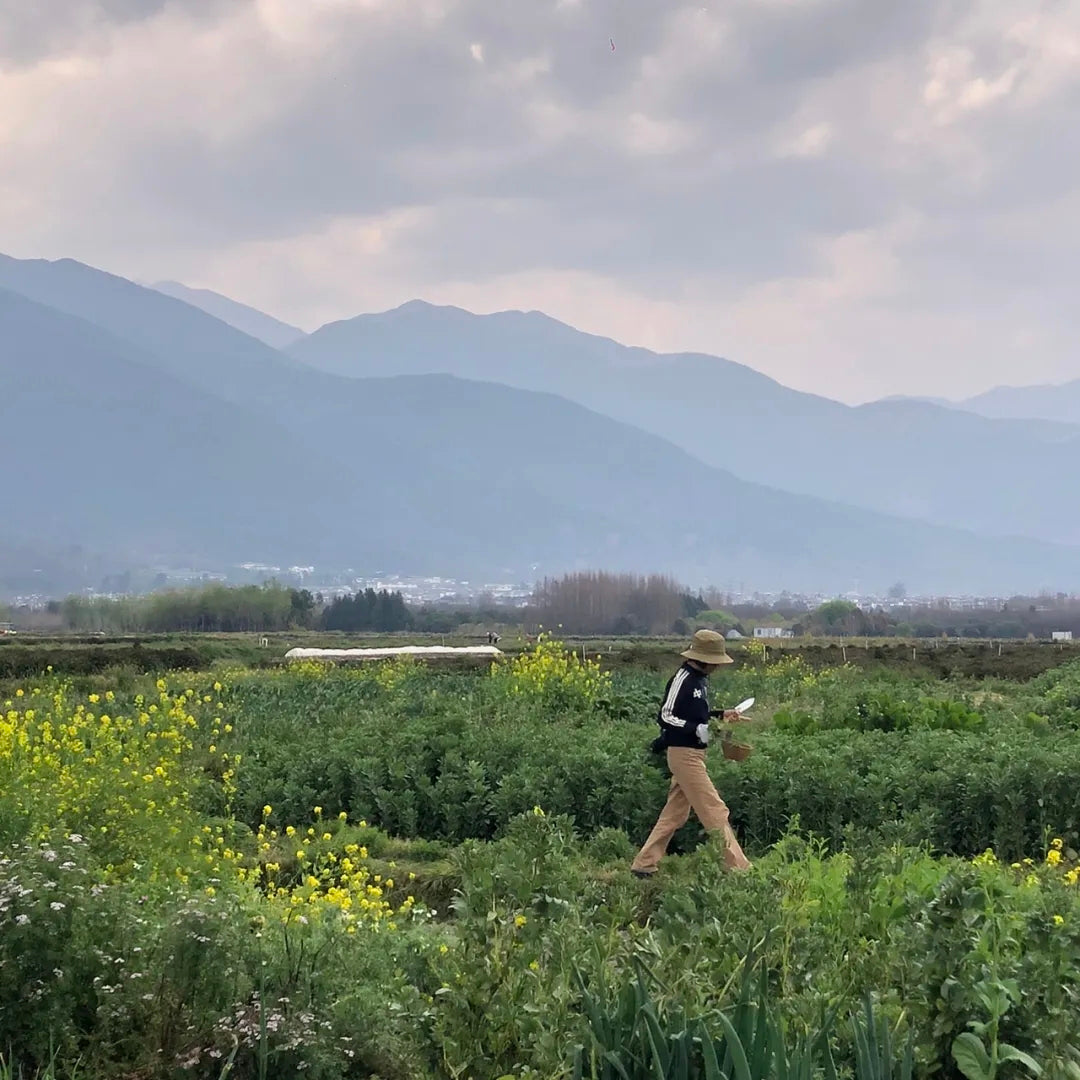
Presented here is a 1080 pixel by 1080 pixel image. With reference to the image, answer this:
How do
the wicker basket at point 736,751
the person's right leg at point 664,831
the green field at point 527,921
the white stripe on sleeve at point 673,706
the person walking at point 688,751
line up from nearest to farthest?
the green field at point 527,921 → the person's right leg at point 664,831 → the person walking at point 688,751 → the white stripe on sleeve at point 673,706 → the wicker basket at point 736,751

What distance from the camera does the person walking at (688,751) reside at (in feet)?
29.7

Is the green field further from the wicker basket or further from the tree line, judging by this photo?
the tree line

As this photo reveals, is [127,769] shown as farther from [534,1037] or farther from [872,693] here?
[872,693]

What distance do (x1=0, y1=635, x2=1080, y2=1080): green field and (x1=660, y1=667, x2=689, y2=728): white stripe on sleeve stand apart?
919mm

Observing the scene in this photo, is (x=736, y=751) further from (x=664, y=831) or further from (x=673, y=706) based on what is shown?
(x=664, y=831)

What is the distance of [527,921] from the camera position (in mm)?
4262

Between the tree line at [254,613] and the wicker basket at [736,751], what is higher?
the wicker basket at [736,751]

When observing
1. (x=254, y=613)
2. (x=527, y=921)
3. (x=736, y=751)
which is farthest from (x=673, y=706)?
(x=254, y=613)

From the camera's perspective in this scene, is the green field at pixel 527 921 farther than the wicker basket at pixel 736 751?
No

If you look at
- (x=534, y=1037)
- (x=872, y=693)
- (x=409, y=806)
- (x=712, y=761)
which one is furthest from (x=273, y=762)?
(x=534, y=1037)

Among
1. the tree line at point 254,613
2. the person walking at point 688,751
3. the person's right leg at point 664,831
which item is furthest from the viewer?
the tree line at point 254,613

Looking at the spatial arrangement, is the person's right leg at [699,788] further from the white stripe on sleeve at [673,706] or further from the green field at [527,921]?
the green field at [527,921]

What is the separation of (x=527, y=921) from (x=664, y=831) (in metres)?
4.97

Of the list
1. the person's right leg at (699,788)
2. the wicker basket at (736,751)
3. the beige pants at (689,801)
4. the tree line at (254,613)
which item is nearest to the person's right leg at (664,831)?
the beige pants at (689,801)
